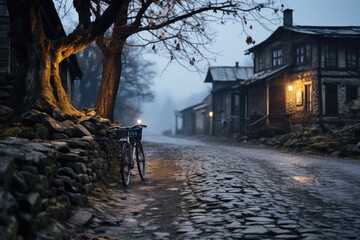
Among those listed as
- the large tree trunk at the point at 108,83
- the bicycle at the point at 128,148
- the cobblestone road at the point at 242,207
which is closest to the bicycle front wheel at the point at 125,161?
the bicycle at the point at 128,148

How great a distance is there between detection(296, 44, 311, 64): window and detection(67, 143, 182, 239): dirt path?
768 inches

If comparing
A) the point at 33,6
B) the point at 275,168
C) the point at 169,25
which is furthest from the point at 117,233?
the point at 169,25

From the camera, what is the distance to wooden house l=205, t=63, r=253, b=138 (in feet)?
112

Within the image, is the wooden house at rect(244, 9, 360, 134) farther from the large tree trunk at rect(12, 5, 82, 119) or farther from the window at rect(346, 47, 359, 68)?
the large tree trunk at rect(12, 5, 82, 119)

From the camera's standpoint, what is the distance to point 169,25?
1230 centimetres

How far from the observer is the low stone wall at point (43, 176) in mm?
2904

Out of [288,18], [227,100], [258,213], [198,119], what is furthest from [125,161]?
[198,119]

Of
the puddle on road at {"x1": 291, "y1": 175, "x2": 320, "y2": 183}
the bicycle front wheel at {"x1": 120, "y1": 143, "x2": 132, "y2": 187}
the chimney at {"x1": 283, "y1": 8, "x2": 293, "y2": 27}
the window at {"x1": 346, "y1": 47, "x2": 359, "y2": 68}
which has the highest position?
the chimney at {"x1": 283, "y1": 8, "x2": 293, "y2": 27}

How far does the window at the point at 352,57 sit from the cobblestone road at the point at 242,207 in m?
18.2

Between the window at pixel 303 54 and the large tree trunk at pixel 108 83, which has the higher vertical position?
the window at pixel 303 54

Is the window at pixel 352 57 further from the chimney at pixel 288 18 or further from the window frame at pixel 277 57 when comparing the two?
the chimney at pixel 288 18

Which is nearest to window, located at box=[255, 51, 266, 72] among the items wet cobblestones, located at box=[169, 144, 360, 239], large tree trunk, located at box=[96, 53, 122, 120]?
large tree trunk, located at box=[96, 53, 122, 120]

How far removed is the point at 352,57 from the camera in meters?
25.4

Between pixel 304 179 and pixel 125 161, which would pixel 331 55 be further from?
pixel 125 161
